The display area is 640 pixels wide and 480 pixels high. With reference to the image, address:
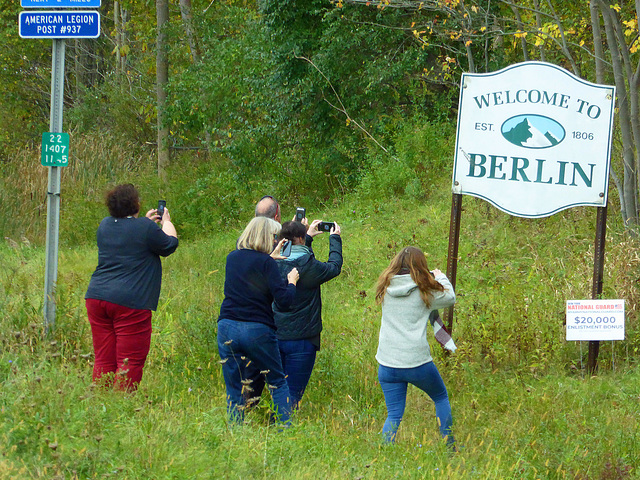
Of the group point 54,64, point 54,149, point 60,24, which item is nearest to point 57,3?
point 60,24

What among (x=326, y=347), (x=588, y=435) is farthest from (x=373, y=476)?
(x=326, y=347)

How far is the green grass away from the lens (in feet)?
12.5

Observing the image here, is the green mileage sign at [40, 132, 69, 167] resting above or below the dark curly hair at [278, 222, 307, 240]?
above

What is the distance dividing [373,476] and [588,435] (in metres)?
1.77

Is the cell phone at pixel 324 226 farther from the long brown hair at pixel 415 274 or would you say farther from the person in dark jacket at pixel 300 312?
the long brown hair at pixel 415 274

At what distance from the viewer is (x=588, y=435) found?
4.95 meters

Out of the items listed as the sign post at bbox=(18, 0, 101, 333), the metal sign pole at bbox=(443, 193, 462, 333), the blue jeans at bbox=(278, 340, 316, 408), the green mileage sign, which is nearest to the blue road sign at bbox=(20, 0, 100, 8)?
the sign post at bbox=(18, 0, 101, 333)

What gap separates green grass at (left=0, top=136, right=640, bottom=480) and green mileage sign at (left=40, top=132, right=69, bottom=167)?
1.33 metres

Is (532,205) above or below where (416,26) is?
below

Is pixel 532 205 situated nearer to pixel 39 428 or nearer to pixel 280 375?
pixel 280 375

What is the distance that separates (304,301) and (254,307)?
24.1 inches

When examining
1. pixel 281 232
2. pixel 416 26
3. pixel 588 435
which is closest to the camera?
pixel 588 435

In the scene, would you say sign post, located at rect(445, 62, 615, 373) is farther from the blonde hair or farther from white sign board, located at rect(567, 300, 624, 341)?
the blonde hair

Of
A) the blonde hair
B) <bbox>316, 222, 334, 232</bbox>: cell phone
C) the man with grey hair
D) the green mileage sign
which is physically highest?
the green mileage sign
